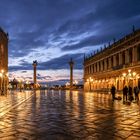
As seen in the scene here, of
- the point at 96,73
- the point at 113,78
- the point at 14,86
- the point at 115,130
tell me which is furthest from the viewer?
the point at 14,86

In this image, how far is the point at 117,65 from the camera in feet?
228

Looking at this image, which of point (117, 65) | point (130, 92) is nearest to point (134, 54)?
point (117, 65)

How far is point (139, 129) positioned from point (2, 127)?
195 inches

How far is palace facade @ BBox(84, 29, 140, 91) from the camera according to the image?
57.6 metres

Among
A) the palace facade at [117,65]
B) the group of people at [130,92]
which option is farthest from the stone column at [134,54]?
the group of people at [130,92]

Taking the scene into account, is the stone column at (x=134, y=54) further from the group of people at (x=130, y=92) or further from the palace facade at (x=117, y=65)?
the group of people at (x=130, y=92)

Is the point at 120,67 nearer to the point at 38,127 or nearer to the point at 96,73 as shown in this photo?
the point at 96,73

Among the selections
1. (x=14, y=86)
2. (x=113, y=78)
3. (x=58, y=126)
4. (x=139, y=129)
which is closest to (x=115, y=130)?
(x=139, y=129)

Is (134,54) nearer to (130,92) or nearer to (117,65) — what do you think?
(117,65)

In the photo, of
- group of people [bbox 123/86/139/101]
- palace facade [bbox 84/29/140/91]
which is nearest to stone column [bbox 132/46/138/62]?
palace facade [bbox 84/29/140/91]

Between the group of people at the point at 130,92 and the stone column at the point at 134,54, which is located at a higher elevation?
the stone column at the point at 134,54

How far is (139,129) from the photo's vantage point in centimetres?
1184

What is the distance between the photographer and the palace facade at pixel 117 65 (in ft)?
189

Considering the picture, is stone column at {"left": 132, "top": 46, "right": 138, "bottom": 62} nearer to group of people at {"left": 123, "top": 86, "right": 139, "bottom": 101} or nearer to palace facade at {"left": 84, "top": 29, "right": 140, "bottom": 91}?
palace facade at {"left": 84, "top": 29, "right": 140, "bottom": 91}
